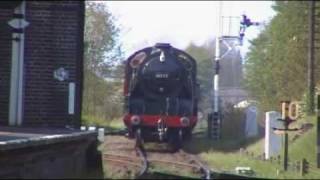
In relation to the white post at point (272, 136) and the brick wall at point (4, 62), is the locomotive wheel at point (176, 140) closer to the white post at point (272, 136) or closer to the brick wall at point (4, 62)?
the white post at point (272, 136)

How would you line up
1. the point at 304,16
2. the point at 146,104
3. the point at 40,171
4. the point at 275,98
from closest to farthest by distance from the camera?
the point at 40,171, the point at 304,16, the point at 275,98, the point at 146,104

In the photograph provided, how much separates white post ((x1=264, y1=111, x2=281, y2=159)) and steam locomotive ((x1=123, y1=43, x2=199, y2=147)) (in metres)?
3.65

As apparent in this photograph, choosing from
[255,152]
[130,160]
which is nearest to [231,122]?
[255,152]

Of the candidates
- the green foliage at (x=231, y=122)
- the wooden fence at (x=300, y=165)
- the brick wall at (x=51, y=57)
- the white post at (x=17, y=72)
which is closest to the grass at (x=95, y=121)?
the green foliage at (x=231, y=122)

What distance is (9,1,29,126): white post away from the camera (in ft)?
55.7

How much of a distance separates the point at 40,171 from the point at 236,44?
44.2 feet

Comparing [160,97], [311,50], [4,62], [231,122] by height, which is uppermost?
[311,50]

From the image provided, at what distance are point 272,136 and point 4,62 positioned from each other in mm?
6531

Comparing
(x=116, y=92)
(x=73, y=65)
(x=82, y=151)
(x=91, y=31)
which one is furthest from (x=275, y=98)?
(x=116, y=92)

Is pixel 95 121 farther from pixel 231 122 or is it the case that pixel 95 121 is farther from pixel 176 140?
pixel 176 140

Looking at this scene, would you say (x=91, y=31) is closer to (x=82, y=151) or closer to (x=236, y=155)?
(x=236, y=155)

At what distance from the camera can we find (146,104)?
22.0 m

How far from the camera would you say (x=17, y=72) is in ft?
56.3

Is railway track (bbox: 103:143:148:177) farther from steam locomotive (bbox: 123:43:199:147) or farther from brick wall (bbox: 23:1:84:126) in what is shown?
steam locomotive (bbox: 123:43:199:147)
